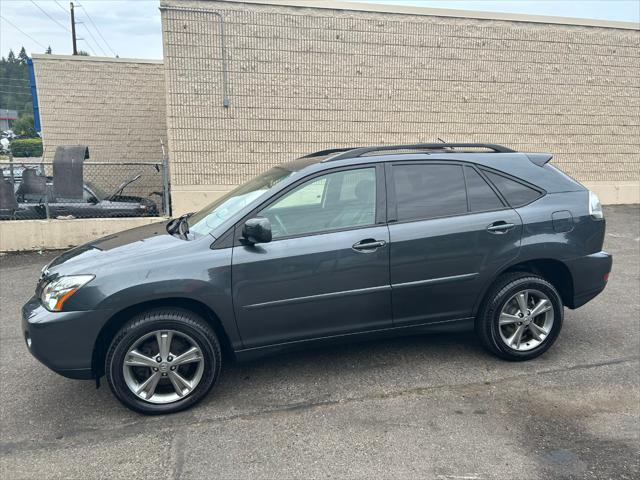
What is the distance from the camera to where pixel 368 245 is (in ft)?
11.9

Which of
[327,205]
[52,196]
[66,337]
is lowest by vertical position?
[66,337]

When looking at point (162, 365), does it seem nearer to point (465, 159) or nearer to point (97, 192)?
point (465, 159)

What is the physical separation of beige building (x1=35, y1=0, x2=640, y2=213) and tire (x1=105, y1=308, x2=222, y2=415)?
656cm

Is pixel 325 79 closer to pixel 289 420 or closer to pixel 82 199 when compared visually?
pixel 82 199

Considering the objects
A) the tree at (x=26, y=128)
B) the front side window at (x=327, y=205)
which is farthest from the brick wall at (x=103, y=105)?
the tree at (x=26, y=128)

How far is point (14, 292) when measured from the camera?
21.1 ft

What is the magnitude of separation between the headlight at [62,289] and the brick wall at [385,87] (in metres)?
6.53

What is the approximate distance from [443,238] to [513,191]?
2.60 ft

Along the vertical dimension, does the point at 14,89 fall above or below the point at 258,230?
above

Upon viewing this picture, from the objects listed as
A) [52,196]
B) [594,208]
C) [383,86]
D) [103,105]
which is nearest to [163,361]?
[594,208]

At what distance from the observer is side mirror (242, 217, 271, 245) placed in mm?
3359

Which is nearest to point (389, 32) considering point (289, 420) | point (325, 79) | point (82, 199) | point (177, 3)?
point (325, 79)

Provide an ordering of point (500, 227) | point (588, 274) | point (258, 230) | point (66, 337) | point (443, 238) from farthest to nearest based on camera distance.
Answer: point (588, 274), point (500, 227), point (443, 238), point (258, 230), point (66, 337)

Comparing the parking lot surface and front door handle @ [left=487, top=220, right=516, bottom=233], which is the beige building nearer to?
A: the parking lot surface
